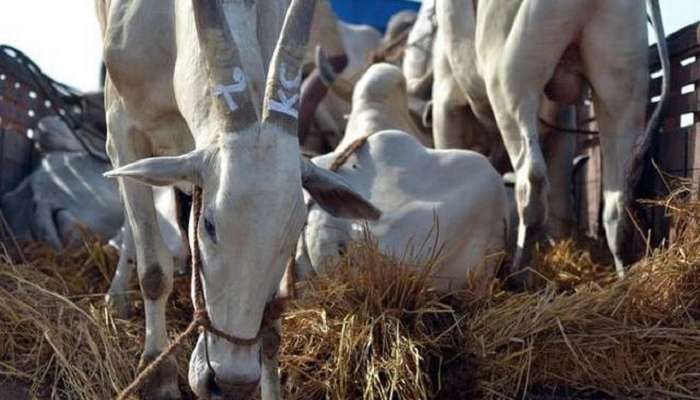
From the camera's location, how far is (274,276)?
2455mm

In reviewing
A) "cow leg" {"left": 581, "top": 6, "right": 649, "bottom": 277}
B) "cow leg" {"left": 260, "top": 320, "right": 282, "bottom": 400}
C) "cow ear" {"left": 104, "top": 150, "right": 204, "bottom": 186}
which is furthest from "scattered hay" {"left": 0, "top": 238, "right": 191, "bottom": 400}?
"cow leg" {"left": 581, "top": 6, "right": 649, "bottom": 277}

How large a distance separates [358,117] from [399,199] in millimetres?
1062

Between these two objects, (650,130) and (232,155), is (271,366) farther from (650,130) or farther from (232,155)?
(650,130)

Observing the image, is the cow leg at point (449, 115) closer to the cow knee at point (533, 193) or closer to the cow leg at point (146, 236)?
the cow knee at point (533, 193)

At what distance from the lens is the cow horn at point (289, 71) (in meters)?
2.53

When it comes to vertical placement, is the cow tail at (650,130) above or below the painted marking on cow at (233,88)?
below

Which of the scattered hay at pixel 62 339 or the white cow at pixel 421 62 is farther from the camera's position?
the white cow at pixel 421 62

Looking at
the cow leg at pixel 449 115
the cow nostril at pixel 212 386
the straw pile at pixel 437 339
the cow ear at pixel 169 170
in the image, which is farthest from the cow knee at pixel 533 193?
the cow nostril at pixel 212 386

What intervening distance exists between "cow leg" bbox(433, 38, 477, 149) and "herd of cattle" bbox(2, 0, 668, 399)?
0.04ft

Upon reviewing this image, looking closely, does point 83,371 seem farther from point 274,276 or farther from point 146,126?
point 274,276

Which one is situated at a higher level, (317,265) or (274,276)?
(274,276)

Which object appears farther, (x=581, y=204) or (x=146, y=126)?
(x=581, y=204)

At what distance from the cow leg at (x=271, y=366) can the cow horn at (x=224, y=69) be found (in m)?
0.77

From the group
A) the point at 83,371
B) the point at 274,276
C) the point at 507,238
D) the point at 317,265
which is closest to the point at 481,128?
the point at 507,238
